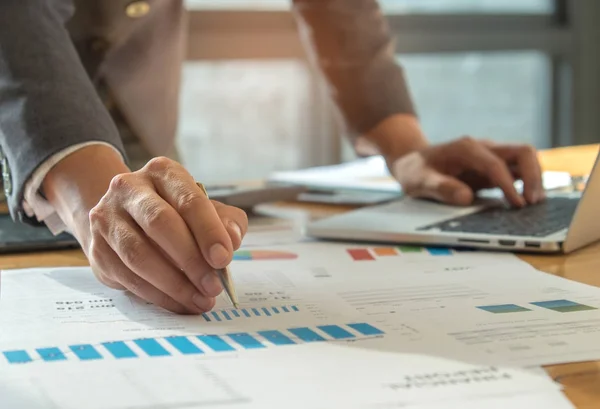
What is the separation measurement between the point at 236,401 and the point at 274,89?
83.1 inches

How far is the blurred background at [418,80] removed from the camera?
2375 mm

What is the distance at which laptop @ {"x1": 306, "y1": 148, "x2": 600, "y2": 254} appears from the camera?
2.76 feet

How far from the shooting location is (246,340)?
56 centimetres

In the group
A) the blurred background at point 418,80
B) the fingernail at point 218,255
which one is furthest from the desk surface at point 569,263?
the blurred background at point 418,80

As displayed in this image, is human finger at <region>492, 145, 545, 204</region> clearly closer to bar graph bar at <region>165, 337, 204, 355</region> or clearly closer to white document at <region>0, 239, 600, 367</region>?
white document at <region>0, 239, 600, 367</region>

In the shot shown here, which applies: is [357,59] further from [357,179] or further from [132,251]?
[132,251]

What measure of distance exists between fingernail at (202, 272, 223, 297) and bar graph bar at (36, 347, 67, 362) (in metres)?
0.12

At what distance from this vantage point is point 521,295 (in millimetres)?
→ 670

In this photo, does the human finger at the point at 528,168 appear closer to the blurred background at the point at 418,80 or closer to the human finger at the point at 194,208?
the human finger at the point at 194,208

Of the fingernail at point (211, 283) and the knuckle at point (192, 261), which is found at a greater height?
the knuckle at point (192, 261)

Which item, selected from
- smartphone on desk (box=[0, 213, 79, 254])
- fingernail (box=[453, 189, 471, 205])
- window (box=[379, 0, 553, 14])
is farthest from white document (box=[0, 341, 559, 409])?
window (box=[379, 0, 553, 14])

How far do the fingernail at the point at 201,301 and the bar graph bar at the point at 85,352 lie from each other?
0.10 metres

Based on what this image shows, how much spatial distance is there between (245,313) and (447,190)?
0.51m

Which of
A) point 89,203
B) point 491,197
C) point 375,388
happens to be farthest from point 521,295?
point 491,197
